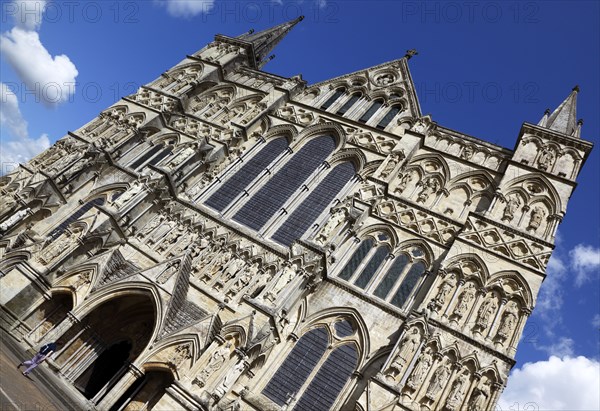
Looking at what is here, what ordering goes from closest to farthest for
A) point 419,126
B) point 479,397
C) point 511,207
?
point 479,397 < point 511,207 < point 419,126

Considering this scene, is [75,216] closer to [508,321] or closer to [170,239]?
[170,239]

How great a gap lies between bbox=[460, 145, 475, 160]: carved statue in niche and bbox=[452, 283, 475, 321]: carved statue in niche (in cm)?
742

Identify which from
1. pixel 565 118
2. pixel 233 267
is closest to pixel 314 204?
pixel 233 267

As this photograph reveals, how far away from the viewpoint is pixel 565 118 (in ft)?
67.5

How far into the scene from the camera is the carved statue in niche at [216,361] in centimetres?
1249

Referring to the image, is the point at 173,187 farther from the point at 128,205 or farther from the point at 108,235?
the point at 108,235

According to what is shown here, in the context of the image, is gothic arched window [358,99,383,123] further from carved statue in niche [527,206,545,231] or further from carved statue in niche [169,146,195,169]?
carved statue in niche [527,206,545,231]

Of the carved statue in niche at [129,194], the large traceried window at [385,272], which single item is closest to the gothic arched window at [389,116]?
the large traceried window at [385,272]

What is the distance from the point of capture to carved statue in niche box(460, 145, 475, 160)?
802 inches

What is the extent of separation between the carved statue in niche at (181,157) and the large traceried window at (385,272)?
8.44m

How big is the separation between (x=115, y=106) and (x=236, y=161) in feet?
25.2

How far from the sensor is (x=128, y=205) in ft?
56.7

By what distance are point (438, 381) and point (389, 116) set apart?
550 inches

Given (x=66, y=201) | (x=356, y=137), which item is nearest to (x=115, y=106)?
(x=66, y=201)
